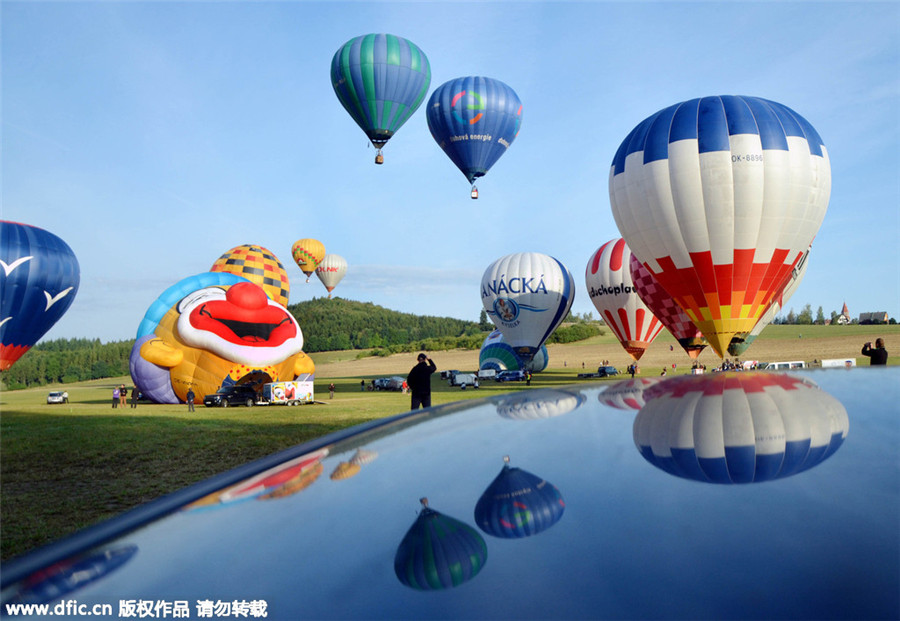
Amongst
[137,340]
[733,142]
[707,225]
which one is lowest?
[137,340]

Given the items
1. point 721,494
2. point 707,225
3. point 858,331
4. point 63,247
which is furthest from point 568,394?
point 858,331

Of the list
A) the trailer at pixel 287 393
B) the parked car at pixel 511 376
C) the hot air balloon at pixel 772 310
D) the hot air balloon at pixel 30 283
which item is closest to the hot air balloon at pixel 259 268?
the hot air balloon at pixel 30 283

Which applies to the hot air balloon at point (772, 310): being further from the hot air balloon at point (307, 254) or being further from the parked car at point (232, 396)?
the hot air balloon at point (307, 254)

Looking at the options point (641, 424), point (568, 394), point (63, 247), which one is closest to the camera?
point (641, 424)

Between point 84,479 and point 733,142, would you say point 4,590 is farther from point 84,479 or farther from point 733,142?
point 733,142

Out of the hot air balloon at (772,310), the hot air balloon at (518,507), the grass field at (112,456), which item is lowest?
the grass field at (112,456)

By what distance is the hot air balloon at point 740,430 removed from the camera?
1371mm

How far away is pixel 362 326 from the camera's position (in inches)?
5285

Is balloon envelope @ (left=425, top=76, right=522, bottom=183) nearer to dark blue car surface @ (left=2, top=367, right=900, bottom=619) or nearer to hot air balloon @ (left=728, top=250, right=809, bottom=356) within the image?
hot air balloon @ (left=728, top=250, right=809, bottom=356)

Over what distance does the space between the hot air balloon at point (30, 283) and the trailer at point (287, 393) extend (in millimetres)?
13159

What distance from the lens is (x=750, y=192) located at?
18.3 m

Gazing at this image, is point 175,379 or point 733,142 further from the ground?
point 733,142

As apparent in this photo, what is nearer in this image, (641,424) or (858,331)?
(641,424)

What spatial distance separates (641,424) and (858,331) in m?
75.1
